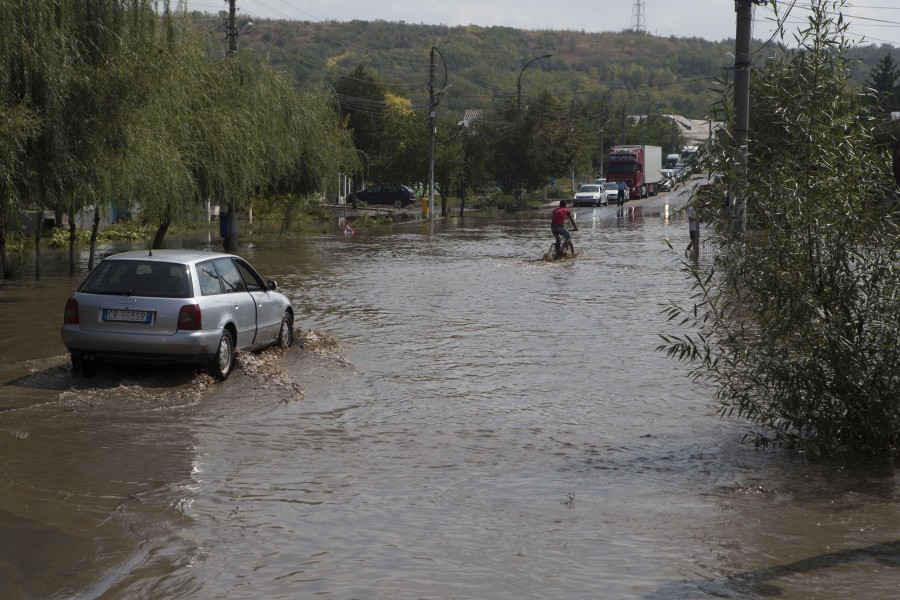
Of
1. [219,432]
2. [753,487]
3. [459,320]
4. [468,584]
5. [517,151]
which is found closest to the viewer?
[468,584]

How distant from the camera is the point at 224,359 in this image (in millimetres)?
12359

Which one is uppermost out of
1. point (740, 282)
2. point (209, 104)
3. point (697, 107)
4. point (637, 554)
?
point (697, 107)

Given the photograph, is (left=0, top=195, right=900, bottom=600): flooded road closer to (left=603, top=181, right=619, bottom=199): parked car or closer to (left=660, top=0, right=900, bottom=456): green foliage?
(left=660, top=0, right=900, bottom=456): green foliage

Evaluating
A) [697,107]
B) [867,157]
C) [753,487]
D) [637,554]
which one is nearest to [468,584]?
[637,554]

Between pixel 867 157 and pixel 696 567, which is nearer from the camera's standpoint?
pixel 696 567

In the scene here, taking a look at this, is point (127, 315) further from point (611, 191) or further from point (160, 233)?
point (611, 191)

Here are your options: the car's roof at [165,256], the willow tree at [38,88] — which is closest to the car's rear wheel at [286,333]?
the car's roof at [165,256]

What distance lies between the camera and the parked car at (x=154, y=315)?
462 inches

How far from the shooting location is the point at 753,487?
26.9 ft

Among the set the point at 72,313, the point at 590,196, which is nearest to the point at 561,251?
the point at 72,313

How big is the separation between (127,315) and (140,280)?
1.55 ft

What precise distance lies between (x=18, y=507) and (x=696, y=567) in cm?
453

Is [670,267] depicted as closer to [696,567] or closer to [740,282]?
[740,282]

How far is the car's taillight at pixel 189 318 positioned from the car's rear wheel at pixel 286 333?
8.84ft
